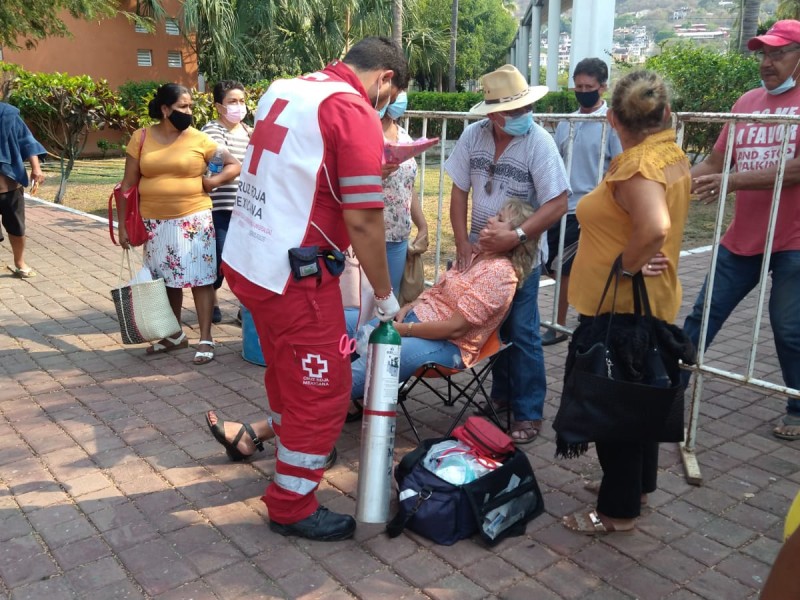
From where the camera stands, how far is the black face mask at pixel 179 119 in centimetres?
502

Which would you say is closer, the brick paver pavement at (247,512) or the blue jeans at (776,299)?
the brick paver pavement at (247,512)

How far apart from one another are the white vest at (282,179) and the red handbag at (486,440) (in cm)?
112

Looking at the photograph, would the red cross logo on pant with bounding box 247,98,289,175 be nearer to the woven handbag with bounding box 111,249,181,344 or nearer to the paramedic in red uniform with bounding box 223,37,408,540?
the paramedic in red uniform with bounding box 223,37,408,540

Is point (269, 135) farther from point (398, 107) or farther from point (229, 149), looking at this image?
point (229, 149)

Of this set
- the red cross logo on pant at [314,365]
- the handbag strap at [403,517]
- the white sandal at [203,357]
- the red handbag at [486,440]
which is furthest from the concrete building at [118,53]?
the handbag strap at [403,517]

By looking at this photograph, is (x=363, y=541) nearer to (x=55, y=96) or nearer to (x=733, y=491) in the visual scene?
(x=733, y=491)

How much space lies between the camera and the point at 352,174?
2.77 m

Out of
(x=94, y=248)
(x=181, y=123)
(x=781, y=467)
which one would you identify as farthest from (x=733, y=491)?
(x=94, y=248)

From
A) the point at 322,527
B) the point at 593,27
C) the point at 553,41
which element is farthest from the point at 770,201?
the point at 553,41

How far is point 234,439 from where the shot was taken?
12.2 feet

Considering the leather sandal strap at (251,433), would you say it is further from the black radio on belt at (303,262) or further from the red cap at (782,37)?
the red cap at (782,37)

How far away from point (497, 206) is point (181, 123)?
2.37 meters

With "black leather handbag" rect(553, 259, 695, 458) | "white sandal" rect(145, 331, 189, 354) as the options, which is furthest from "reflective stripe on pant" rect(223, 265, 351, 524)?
"white sandal" rect(145, 331, 189, 354)

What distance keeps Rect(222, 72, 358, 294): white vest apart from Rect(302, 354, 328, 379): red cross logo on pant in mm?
298
